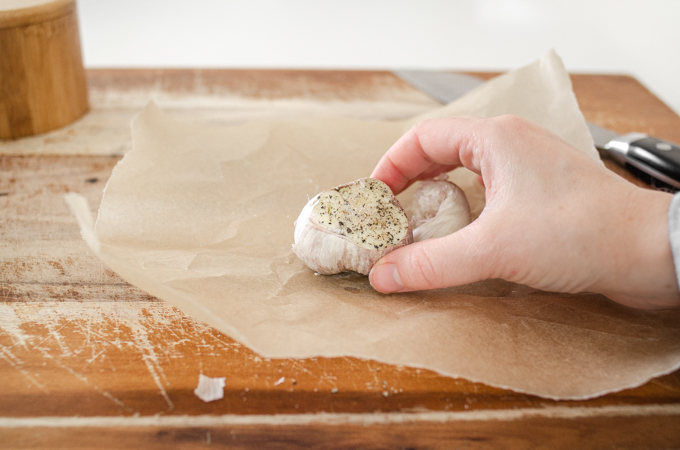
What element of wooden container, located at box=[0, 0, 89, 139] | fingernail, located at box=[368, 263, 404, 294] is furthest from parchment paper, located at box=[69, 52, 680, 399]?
wooden container, located at box=[0, 0, 89, 139]

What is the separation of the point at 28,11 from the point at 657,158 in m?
1.42

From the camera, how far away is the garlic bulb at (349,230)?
87 centimetres

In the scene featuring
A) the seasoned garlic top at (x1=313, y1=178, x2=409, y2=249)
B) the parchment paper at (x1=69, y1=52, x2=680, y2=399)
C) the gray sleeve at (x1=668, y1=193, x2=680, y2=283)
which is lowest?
the parchment paper at (x1=69, y1=52, x2=680, y2=399)

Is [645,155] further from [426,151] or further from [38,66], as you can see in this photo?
[38,66]

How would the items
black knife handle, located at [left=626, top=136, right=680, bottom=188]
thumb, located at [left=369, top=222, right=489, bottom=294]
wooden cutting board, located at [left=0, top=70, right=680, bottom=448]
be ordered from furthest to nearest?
black knife handle, located at [left=626, top=136, right=680, bottom=188] → thumb, located at [left=369, top=222, right=489, bottom=294] → wooden cutting board, located at [left=0, top=70, right=680, bottom=448]

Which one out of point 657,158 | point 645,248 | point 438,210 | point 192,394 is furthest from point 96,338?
point 657,158

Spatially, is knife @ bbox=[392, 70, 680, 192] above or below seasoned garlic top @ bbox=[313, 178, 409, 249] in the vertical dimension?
above

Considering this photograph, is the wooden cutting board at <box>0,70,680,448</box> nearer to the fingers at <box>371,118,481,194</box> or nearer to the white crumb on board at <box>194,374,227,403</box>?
the white crumb on board at <box>194,374,227,403</box>

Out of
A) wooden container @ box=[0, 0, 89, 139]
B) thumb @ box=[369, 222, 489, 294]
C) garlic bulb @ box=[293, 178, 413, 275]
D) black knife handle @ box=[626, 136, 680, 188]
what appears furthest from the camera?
wooden container @ box=[0, 0, 89, 139]

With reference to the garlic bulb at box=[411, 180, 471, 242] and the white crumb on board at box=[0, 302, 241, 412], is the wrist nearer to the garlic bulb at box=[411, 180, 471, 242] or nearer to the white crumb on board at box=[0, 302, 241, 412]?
the garlic bulb at box=[411, 180, 471, 242]

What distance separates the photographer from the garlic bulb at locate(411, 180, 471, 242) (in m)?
0.96

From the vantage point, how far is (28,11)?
3.98 ft

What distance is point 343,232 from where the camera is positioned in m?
0.88

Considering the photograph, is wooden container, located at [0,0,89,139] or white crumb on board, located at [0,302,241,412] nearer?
white crumb on board, located at [0,302,241,412]
